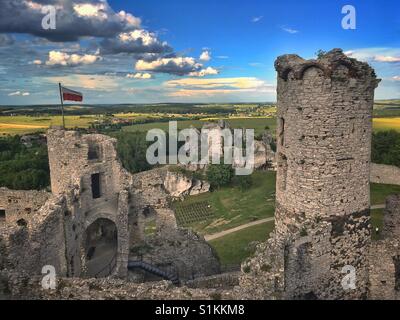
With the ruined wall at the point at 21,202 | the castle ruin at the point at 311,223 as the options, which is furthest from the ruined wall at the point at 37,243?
the ruined wall at the point at 21,202

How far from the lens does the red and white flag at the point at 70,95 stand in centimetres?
2262

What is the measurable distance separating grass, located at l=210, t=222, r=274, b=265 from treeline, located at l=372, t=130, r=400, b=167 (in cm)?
3743

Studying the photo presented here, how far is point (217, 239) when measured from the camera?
41531mm

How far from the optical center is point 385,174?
194 ft

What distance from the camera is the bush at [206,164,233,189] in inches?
2869

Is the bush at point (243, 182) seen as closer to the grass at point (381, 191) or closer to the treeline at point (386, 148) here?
the grass at point (381, 191)

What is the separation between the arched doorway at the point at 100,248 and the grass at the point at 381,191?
1392 inches

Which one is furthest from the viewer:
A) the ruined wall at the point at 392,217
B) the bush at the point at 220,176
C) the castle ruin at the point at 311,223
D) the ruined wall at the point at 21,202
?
the bush at the point at 220,176

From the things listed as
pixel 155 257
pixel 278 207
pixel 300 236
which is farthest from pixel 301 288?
pixel 155 257

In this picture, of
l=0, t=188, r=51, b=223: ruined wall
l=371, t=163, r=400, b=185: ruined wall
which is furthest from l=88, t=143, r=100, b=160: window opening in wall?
l=371, t=163, r=400, b=185: ruined wall

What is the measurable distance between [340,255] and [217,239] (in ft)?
91.9

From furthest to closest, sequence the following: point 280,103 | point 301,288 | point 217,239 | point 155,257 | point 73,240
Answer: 1. point 217,239
2. point 155,257
3. point 73,240
4. point 280,103
5. point 301,288
